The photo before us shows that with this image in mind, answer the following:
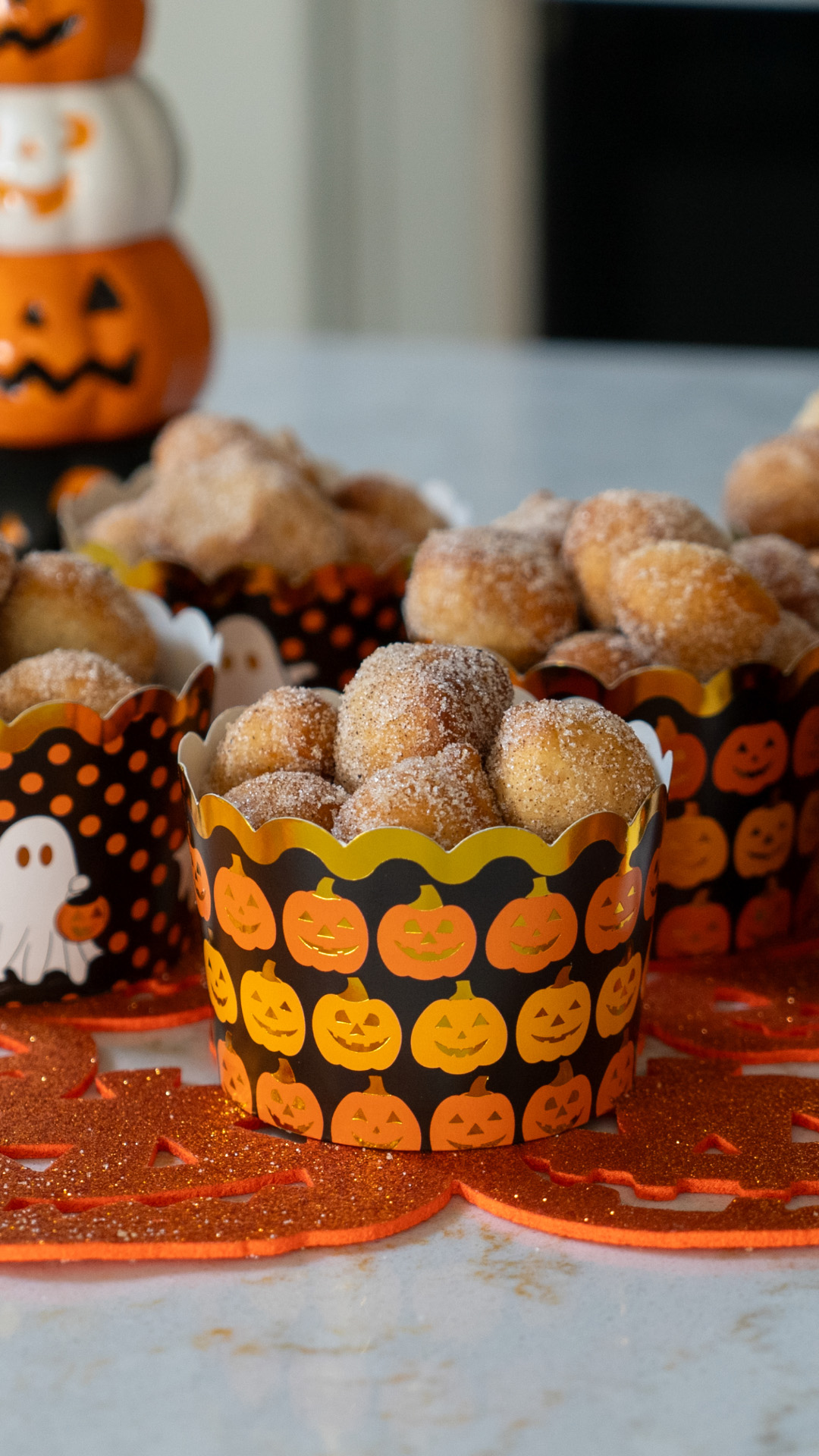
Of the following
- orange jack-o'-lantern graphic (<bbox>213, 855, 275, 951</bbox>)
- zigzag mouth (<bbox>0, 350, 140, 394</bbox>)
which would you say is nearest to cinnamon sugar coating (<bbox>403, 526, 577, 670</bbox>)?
orange jack-o'-lantern graphic (<bbox>213, 855, 275, 951</bbox>)

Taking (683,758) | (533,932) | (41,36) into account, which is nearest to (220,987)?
(533,932)

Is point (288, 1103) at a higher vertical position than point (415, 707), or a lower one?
lower

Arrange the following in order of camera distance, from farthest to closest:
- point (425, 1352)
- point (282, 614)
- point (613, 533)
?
1. point (282, 614)
2. point (613, 533)
3. point (425, 1352)

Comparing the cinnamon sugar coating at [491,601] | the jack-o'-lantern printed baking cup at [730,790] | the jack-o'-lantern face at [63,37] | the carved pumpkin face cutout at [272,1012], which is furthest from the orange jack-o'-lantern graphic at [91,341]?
the carved pumpkin face cutout at [272,1012]

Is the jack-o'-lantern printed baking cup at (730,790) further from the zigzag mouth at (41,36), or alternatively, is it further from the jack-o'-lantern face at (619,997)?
the zigzag mouth at (41,36)

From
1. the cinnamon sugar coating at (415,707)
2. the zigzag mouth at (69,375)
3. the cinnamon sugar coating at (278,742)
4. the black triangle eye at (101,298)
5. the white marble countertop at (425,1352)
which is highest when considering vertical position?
the black triangle eye at (101,298)

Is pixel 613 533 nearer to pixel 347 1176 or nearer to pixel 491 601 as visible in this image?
pixel 491 601

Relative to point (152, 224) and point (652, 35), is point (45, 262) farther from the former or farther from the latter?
point (652, 35)
